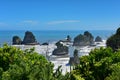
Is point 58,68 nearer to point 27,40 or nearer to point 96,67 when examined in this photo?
point 96,67

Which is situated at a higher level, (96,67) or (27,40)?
(27,40)

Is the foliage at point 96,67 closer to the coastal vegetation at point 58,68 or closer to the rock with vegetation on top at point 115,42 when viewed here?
the coastal vegetation at point 58,68

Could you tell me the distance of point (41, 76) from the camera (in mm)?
19875

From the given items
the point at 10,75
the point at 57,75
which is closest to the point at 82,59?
the point at 57,75

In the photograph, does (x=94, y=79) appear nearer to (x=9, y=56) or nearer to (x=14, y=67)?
(x=14, y=67)

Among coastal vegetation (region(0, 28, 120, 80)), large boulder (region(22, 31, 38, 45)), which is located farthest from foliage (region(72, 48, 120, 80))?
large boulder (region(22, 31, 38, 45))

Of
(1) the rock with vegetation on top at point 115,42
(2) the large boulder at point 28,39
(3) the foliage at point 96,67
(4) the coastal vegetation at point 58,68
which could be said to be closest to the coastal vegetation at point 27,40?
(2) the large boulder at point 28,39

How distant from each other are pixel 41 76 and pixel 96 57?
810 centimetres

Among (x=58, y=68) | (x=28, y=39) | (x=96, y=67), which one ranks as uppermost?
(x=28, y=39)

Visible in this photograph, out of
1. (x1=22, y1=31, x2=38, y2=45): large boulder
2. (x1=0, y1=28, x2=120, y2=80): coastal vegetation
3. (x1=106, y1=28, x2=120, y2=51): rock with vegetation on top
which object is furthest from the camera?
(x1=22, y1=31, x2=38, y2=45): large boulder

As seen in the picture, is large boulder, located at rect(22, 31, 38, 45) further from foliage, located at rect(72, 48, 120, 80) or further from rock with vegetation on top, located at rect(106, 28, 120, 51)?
foliage, located at rect(72, 48, 120, 80)

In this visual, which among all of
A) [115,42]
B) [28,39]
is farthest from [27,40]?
[115,42]

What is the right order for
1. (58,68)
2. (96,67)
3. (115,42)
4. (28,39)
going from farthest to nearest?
(28,39), (115,42), (96,67), (58,68)

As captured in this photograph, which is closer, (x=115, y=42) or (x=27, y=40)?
(x=115, y=42)
